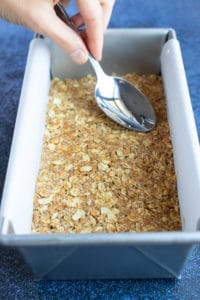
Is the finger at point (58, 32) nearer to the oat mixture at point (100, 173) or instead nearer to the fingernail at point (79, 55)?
the fingernail at point (79, 55)

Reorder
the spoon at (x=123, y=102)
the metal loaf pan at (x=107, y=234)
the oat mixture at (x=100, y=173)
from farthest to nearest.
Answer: the spoon at (x=123, y=102) < the oat mixture at (x=100, y=173) < the metal loaf pan at (x=107, y=234)

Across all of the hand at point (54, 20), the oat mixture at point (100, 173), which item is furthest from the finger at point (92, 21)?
the oat mixture at point (100, 173)

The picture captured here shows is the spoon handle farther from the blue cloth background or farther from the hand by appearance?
the blue cloth background

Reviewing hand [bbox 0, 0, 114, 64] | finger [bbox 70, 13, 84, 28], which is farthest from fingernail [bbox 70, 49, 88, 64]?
finger [bbox 70, 13, 84, 28]

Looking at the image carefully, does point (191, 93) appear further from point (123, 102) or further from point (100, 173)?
point (100, 173)

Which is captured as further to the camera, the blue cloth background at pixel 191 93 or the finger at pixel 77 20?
the finger at pixel 77 20

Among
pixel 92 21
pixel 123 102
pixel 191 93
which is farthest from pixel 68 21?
pixel 191 93

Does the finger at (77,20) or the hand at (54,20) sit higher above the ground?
the finger at (77,20)
